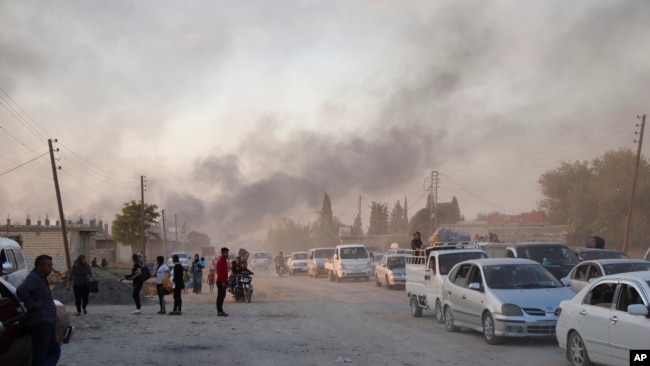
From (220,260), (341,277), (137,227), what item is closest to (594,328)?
(220,260)

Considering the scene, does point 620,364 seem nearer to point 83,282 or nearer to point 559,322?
point 559,322

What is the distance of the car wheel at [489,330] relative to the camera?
12.7 meters

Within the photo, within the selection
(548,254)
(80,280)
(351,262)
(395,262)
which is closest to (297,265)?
(351,262)

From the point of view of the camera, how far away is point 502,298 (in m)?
12.8

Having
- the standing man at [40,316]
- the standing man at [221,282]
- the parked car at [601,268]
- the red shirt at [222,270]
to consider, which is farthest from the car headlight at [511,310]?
the red shirt at [222,270]

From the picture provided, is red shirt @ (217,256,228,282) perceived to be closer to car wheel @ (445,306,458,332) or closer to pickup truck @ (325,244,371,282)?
car wheel @ (445,306,458,332)

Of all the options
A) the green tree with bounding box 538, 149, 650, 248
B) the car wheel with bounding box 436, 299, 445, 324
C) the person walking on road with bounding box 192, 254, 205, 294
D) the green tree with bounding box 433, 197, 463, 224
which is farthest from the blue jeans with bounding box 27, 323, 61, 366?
the green tree with bounding box 433, 197, 463, 224

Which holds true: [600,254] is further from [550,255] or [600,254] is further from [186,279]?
[186,279]

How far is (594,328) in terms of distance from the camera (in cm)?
921

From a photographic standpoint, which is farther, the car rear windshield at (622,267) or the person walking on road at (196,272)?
the person walking on road at (196,272)

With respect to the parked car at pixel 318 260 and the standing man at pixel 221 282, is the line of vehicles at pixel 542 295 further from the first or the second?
the parked car at pixel 318 260

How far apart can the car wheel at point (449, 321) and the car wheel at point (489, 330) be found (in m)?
1.81

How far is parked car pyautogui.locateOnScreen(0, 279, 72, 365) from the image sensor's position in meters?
7.33

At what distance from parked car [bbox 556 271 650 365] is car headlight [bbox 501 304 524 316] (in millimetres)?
2092
